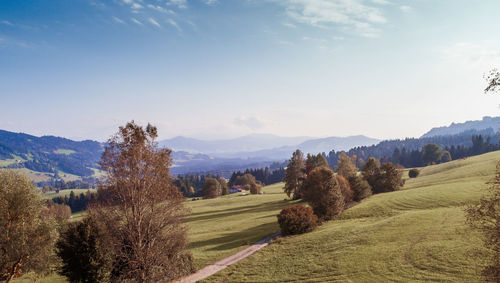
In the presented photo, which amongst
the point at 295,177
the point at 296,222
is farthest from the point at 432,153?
the point at 296,222

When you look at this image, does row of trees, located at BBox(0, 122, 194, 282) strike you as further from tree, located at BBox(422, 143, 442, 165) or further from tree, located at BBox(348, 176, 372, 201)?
tree, located at BBox(422, 143, 442, 165)

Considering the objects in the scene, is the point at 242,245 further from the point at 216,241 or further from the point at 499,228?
the point at 499,228

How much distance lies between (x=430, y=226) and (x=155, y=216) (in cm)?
3038

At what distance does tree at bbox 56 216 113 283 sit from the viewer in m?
24.9

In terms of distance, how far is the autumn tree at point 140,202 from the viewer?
20422 mm

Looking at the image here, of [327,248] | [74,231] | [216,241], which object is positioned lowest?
[216,241]

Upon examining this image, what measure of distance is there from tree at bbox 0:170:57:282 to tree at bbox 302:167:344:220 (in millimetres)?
41213

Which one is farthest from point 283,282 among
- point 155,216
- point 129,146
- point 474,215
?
point 129,146

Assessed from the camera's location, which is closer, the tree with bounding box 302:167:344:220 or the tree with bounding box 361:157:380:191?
the tree with bounding box 302:167:344:220

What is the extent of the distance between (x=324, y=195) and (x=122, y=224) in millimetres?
37622

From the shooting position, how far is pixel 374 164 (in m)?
74.6

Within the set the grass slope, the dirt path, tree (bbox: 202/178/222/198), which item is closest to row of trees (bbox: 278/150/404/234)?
the grass slope

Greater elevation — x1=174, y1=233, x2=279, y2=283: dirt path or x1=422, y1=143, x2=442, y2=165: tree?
x1=422, y1=143, x2=442, y2=165: tree

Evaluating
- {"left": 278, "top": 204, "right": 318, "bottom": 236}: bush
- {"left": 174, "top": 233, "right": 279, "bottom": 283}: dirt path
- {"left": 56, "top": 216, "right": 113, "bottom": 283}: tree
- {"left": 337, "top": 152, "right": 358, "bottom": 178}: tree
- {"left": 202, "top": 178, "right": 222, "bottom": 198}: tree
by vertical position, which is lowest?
{"left": 202, "top": 178, "right": 222, "bottom": 198}: tree
